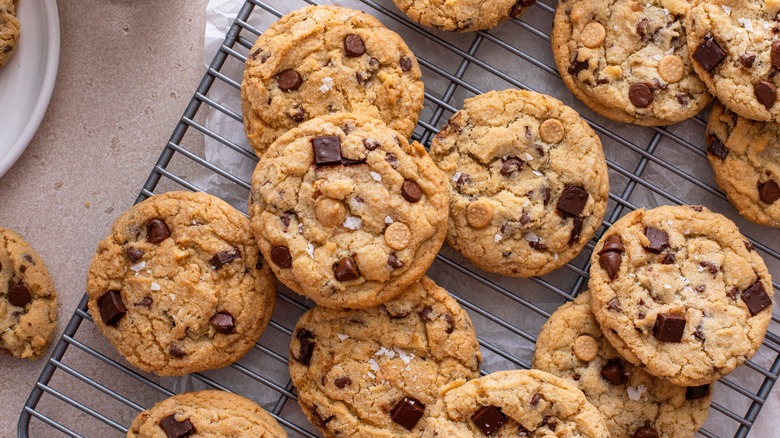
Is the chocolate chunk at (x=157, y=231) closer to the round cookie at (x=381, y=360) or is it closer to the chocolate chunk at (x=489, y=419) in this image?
the round cookie at (x=381, y=360)

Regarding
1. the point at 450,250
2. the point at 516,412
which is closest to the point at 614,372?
the point at 516,412

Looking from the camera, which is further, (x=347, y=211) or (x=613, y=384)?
(x=613, y=384)

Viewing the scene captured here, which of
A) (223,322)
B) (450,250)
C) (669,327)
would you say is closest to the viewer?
(669,327)

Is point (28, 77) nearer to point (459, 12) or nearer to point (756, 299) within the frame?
point (459, 12)

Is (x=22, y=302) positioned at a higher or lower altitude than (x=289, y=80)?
lower

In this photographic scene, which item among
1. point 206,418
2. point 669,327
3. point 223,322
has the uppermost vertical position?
point 669,327

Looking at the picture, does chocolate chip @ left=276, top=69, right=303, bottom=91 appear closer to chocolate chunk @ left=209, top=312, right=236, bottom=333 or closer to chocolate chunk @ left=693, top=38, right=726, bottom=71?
chocolate chunk @ left=209, top=312, right=236, bottom=333
